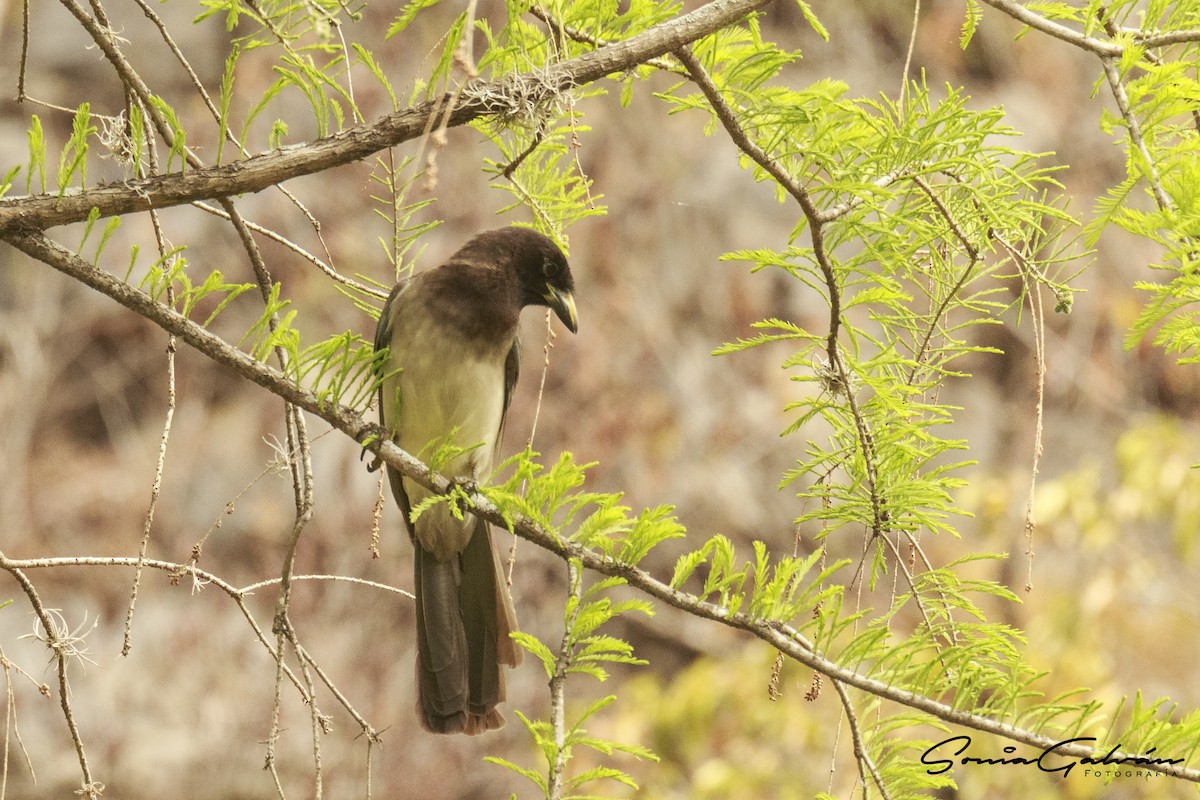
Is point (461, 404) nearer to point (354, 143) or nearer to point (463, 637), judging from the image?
point (463, 637)

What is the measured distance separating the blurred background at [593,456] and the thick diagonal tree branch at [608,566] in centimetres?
369

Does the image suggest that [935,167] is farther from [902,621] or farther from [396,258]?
[902,621]

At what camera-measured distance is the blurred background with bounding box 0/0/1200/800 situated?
5.84 m

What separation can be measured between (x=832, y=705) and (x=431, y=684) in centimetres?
369

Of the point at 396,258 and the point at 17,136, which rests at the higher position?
the point at 17,136

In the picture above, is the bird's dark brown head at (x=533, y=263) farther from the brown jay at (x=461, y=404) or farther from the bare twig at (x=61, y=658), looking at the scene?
the bare twig at (x=61, y=658)

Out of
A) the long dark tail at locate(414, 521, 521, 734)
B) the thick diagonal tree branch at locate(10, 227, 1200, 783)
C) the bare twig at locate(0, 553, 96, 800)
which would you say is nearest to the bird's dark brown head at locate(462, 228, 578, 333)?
the long dark tail at locate(414, 521, 521, 734)

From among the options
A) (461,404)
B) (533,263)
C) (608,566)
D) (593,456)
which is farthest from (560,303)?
(593,456)

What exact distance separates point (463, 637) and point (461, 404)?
0.60 metres

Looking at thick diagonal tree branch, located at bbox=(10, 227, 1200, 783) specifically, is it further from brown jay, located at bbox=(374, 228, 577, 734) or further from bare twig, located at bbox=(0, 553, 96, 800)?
brown jay, located at bbox=(374, 228, 577, 734)

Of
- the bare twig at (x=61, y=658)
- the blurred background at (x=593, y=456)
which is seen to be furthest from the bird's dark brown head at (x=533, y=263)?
the blurred background at (x=593, y=456)

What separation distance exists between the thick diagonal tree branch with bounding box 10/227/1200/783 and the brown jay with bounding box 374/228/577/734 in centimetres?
99

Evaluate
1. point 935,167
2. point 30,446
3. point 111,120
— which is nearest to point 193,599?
point 30,446

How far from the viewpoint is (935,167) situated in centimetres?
169
